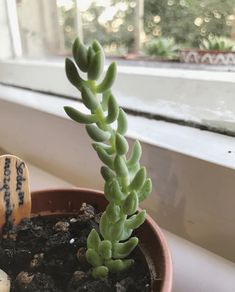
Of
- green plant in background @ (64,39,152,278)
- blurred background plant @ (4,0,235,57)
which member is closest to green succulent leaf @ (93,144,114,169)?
green plant in background @ (64,39,152,278)

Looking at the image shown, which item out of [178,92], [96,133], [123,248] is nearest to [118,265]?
[123,248]

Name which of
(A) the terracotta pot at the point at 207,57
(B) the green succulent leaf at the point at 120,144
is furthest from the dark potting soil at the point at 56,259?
(A) the terracotta pot at the point at 207,57

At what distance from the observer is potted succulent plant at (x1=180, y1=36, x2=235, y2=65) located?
493 mm

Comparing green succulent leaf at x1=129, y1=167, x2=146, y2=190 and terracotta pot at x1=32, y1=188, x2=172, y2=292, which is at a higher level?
green succulent leaf at x1=129, y1=167, x2=146, y2=190

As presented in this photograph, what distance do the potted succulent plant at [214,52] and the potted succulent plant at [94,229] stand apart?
0.89 ft

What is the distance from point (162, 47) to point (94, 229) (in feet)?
1.23

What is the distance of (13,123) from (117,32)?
24cm

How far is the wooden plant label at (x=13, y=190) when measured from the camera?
0.34 m

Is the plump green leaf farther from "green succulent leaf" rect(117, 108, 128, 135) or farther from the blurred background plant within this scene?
the blurred background plant

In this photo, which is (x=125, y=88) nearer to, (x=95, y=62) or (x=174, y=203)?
(x=174, y=203)

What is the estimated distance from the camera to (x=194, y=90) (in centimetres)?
47

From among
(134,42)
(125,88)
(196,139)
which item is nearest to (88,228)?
(196,139)

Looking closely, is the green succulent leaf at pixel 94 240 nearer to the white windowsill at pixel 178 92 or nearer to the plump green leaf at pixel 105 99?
the plump green leaf at pixel 105 99

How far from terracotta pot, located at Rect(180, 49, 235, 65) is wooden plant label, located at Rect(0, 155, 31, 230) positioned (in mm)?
315
